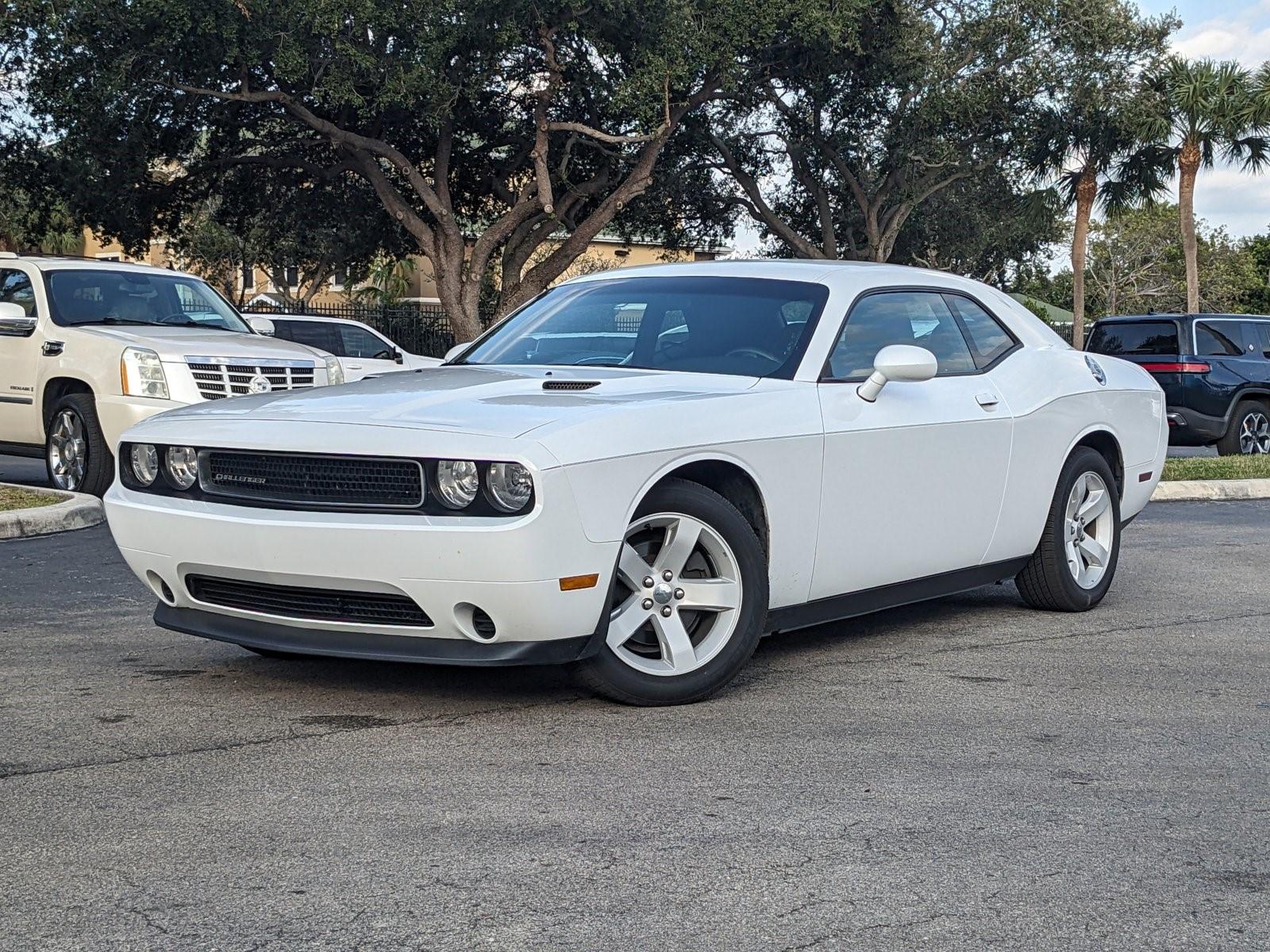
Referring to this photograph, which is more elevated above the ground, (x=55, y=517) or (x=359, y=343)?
(x=359, y=343)

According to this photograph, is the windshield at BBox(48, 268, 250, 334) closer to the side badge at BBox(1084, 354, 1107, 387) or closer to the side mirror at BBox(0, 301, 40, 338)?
the side mirror at BBox(0, 301, 40, 338)

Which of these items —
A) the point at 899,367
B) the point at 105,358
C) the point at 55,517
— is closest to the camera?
the point at 899,367

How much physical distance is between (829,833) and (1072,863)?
580mm

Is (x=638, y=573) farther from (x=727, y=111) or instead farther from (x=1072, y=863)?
(x=727, y=111)

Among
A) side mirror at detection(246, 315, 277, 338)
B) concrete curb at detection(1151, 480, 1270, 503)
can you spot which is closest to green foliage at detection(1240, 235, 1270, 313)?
concrete curb at detection(1151, 480, 1270, 503)

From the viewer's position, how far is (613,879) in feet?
11.9

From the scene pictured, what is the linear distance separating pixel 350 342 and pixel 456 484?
710 inches

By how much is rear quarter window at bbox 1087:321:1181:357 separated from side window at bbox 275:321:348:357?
9.86 metres

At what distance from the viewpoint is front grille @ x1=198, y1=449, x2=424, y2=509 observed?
5031mm

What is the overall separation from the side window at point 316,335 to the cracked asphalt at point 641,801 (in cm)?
1506

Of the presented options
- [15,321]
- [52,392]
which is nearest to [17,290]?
[15,321]

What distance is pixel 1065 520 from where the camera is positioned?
7477 mm

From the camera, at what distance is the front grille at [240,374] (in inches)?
471

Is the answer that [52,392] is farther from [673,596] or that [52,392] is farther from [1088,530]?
[673,596]
